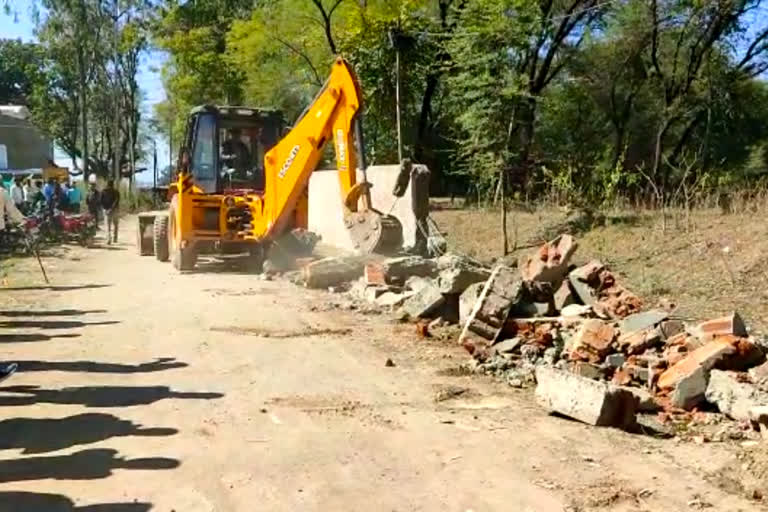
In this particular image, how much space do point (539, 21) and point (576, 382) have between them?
16.1 m

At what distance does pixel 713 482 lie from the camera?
19.0 ft

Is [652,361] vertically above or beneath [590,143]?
beneath

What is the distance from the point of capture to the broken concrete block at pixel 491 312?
1020 centimetres

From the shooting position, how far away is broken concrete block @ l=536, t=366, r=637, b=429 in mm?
6973

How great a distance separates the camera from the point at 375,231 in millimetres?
14828

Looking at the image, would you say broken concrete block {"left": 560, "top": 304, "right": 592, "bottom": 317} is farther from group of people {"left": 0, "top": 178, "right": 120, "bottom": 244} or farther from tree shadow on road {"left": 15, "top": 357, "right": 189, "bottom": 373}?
group of people {"left": 0, "top": 178, "right": 120, "bottom": 244}

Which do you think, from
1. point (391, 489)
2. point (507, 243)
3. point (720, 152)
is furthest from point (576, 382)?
point (720, 152)

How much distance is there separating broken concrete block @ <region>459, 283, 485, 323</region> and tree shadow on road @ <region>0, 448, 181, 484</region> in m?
5.58

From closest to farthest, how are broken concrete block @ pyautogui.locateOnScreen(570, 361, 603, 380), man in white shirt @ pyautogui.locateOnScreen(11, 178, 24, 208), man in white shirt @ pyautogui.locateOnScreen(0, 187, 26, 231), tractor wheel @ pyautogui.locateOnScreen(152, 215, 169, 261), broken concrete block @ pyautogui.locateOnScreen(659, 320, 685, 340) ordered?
broken concrete block @ pyautogui.locateOnScreen(570, 361, 603, 380), broken concrete block @ pyautogui.locateOnScreen(659, 320, 685, 340), man in white shirt @ pyautogui.locateOnScreen(0, 187, 26, 231), tractor wheel @ pyautogui.locateOnScreen(152, 215, 169, 261), man in white shirt @ pyautogui.locateOnScreen(11, 178, 24, 208)

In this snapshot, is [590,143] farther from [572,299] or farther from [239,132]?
[572,299]

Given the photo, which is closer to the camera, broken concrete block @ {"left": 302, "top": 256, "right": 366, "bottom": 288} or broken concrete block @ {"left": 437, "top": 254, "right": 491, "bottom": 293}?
broken concrete block @ {"left": 437, "top": 254, "right": 491, "bottom": 293}

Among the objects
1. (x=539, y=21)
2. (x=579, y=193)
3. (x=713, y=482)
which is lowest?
(x=713, y=482)

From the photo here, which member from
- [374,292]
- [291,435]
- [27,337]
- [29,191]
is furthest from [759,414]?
[29,191]

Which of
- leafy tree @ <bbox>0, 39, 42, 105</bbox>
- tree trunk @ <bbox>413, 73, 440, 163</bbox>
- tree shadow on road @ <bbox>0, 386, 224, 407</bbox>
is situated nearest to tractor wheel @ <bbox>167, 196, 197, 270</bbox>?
tree shadow on road @ <bbox>0, 386, 224, 407</bbox>
